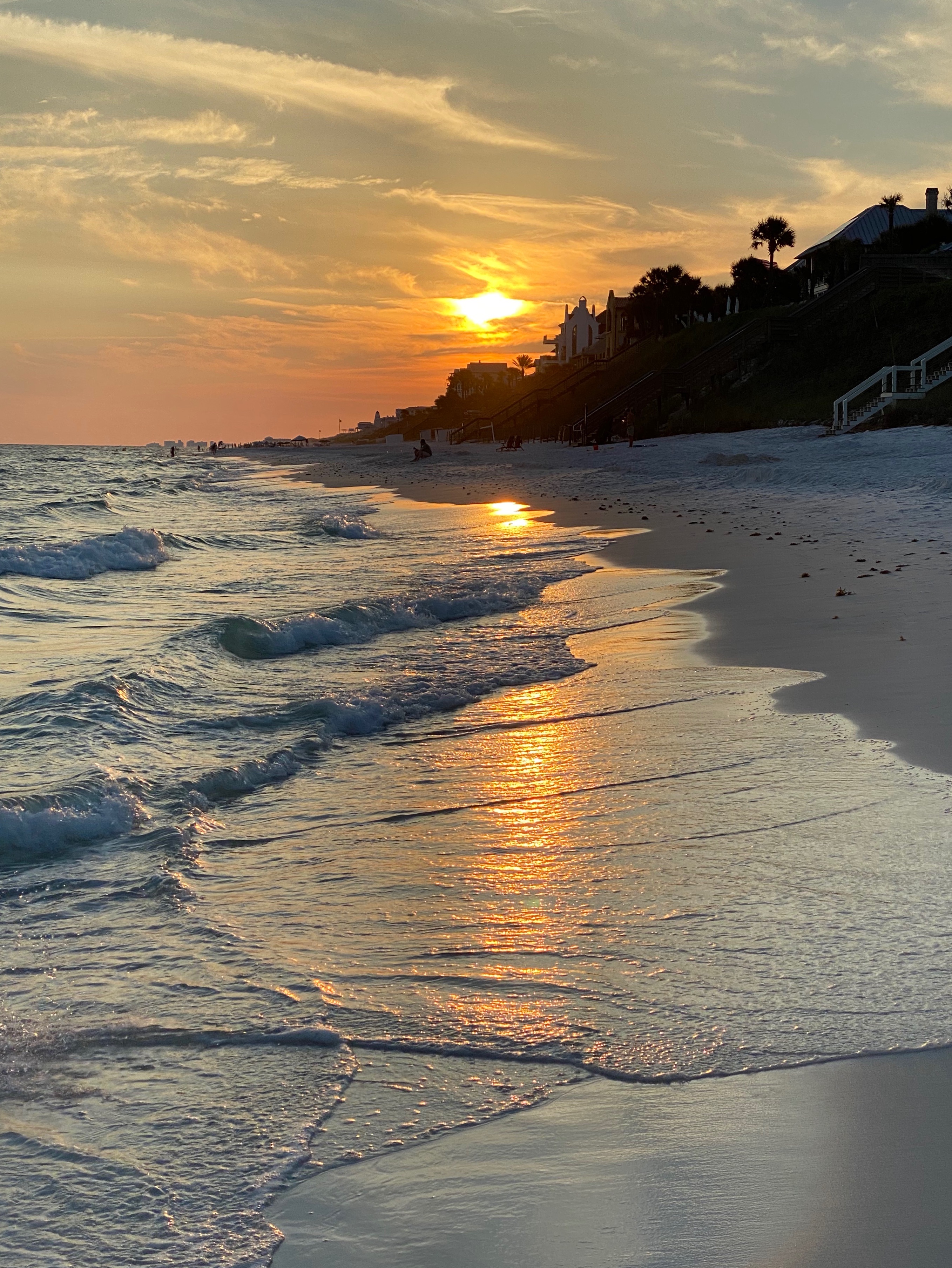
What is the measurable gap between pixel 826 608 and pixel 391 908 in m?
7.01

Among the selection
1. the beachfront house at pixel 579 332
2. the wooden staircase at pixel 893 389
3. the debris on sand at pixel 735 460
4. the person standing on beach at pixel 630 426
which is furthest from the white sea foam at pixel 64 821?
the beachfront house at pixel 579 332

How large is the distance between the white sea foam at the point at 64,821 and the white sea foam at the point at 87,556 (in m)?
11.9

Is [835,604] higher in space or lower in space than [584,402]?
lower

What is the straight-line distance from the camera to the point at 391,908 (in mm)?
4055

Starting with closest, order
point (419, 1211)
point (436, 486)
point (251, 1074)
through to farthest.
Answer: point (419, 1211), point (251, 1074), point (436, 486)

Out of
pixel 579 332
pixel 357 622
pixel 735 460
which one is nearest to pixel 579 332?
pixel 579 332

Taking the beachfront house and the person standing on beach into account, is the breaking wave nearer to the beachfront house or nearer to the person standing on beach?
the person standing on beach

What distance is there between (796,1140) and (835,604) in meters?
8.13

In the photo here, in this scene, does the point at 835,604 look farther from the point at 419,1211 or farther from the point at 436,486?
the point at 436,486

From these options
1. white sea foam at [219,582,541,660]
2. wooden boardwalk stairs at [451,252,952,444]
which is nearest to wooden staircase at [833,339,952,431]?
wooden boardwalk stairs at [451,252,952,444]

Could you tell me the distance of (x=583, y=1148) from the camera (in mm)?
2555

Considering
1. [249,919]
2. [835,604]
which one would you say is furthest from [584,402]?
[249,919]

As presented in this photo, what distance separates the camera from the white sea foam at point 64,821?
4.88 meters

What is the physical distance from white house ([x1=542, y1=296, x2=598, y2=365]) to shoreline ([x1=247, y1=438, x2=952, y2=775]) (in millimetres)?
101497
